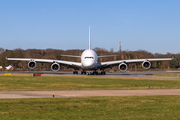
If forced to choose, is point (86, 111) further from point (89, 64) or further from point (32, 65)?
point (32, 65)

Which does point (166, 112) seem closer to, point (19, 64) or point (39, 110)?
point (39, 110)

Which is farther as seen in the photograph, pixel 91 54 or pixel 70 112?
pixel 91 54

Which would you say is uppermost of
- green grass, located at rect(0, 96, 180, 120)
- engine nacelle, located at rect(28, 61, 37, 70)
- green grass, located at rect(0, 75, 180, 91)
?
engine nacelle, located at rect(28, 61, 37, 70)

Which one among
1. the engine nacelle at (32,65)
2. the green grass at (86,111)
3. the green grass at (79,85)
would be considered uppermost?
the engine nacelle at (32,65)

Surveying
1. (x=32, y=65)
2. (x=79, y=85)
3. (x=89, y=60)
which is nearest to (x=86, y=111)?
(x=79, y=85)

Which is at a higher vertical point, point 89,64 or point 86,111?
point 89,64

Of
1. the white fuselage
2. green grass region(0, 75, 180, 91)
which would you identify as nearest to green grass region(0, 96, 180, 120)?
green grass region(0, 75, 180, 91)

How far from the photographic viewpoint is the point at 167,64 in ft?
431

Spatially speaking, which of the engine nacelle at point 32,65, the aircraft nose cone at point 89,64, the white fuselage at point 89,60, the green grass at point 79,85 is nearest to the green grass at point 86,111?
the green grass at point 79,85

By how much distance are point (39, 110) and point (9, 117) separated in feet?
7.29

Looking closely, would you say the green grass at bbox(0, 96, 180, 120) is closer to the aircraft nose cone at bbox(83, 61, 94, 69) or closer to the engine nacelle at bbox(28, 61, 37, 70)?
the aircraft nose cone at bbox(83, 61, 94, 69)

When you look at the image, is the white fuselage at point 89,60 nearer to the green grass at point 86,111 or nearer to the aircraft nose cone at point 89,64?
the aircraft nose cone at point 89,64

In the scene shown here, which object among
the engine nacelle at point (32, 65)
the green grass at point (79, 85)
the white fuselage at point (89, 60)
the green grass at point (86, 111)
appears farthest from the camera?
the engine nacelle at point (32, 65)

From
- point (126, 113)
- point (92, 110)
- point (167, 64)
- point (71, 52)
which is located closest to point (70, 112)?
point (92, 110)
